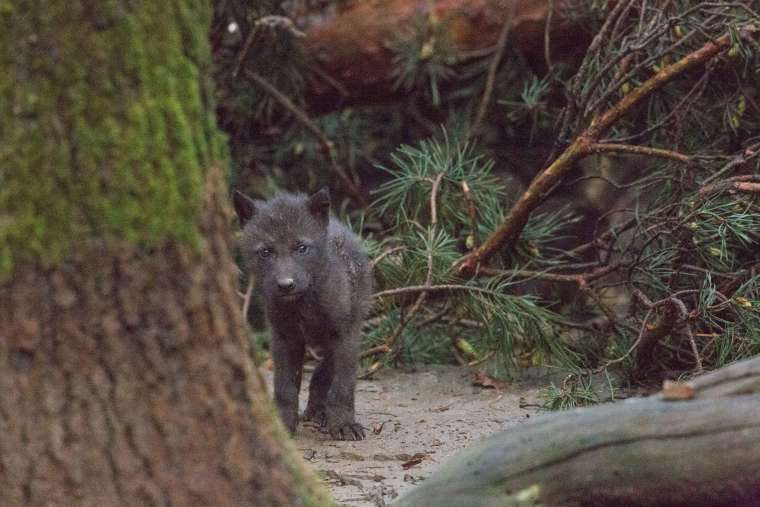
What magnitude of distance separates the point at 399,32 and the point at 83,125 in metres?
6.01

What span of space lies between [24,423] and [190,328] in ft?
1.66

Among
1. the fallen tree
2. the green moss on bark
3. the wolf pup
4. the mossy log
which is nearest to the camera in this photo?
the green moss on bark

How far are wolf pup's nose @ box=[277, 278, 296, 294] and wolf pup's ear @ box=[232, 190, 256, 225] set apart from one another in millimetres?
559

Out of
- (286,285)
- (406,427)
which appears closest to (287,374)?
(286,285)

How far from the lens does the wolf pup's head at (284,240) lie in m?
5.66

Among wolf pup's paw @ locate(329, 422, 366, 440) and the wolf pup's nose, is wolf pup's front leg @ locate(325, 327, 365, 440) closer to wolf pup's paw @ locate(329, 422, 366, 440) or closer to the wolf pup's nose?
wolf pup's paw @ locate(329, 422, 366, 440)

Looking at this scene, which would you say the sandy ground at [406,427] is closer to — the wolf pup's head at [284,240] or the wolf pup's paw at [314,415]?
the wolf pup's paw at [314,415]

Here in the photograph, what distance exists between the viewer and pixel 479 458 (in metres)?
3.39

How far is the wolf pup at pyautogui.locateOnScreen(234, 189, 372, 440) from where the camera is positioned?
5652 mm

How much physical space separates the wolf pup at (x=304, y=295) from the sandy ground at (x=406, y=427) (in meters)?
0.23

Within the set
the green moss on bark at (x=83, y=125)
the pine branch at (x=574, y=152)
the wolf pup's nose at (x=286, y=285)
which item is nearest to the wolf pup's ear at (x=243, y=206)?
the wolf pup's nose at (x=286, y=285)

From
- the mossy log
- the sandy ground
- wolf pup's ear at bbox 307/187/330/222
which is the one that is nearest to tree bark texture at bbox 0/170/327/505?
the mossy log

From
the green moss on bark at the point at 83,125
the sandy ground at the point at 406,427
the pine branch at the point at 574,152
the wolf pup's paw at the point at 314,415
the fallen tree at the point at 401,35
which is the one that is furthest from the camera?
the fallen tree at the point at 401,35

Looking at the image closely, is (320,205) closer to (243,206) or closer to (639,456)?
(243,206)
